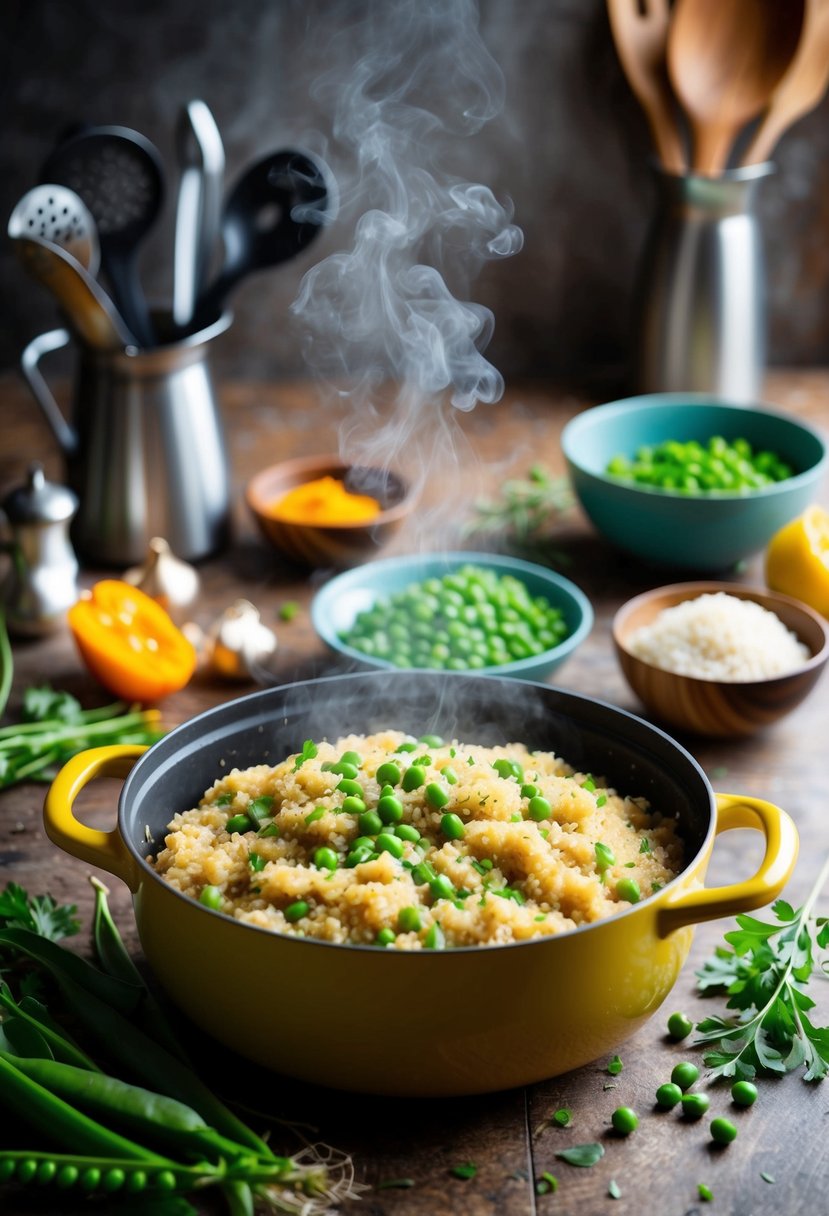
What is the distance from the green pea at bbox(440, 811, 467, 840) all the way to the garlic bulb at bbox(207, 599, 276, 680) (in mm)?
918

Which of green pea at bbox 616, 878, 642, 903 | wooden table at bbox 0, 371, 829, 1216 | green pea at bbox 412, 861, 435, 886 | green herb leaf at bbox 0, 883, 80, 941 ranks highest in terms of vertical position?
green pea at bbox 412, 861, 435, 886

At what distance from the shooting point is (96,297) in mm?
2385

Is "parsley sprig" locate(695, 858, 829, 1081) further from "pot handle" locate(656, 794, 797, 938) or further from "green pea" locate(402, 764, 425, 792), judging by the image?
"green pea" locate(402, 764, 425, 792)

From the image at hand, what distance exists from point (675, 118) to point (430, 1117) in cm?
279

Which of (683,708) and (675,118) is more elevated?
(675,118)

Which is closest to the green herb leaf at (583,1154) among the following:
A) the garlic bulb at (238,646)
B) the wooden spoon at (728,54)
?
the garlic bulb at (238,646)

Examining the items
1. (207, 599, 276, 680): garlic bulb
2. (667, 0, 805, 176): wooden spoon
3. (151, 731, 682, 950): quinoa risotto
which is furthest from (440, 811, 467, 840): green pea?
(667, 0, 805, 176): wooden spoon

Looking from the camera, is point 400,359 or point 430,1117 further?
point 400,359

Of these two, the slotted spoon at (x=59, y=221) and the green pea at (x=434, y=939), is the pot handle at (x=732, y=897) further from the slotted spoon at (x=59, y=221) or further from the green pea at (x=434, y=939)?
the slotted spoon at (x=59, y=221)

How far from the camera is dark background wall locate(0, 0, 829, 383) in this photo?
11.1ft

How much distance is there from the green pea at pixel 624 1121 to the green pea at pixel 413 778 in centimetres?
40

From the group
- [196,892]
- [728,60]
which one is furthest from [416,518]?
[196,892]

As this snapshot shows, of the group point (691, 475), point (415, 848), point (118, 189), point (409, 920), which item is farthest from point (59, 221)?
point (409, 920)

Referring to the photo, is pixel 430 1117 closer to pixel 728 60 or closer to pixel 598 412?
pixel 598 412
